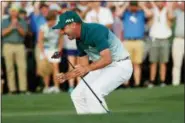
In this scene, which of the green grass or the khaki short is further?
the khaki short

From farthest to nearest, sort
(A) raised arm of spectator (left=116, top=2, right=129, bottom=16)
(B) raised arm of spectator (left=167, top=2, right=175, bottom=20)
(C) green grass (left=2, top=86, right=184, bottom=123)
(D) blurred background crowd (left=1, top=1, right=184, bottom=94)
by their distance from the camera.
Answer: (B) raised arm of spectator (left=167, top=2, right=175, bottom=20)
(A) raised arm of spectator (left=116, top=2, right=129, bottom=16)
(D) blurred background crowd (left=1, top=1, right=184, bottom=94)
(C) green grass (left=2, top=86, right=184, bottom=123)

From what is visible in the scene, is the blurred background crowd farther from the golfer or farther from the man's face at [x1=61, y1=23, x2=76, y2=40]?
the man's face at [x1=61, y1=23, x2=76, y2=40]

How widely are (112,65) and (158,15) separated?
771 centimetres

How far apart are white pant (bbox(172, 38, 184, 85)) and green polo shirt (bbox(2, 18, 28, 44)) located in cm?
366

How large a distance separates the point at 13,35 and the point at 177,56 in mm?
4035

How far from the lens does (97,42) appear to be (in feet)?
33.5

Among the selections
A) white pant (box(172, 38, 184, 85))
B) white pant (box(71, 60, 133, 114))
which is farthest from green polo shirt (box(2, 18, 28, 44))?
white pant (box(71, 60, 133, 114))

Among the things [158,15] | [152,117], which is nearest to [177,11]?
[158,15]

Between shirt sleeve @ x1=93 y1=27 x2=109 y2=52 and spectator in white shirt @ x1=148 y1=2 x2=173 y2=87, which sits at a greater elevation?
shirt sleeve @ x1=93 y1=27 x2=109 y2=52

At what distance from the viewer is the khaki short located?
1822 cm

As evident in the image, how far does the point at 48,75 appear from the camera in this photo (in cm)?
1767

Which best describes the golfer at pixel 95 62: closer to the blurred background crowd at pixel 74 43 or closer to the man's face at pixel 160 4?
the blurred background crowd at pixel 74 43

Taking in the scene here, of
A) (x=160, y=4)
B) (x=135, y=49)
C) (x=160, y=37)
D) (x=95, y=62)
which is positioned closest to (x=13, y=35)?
(x=135, y=49)

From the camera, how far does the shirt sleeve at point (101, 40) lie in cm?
1017
